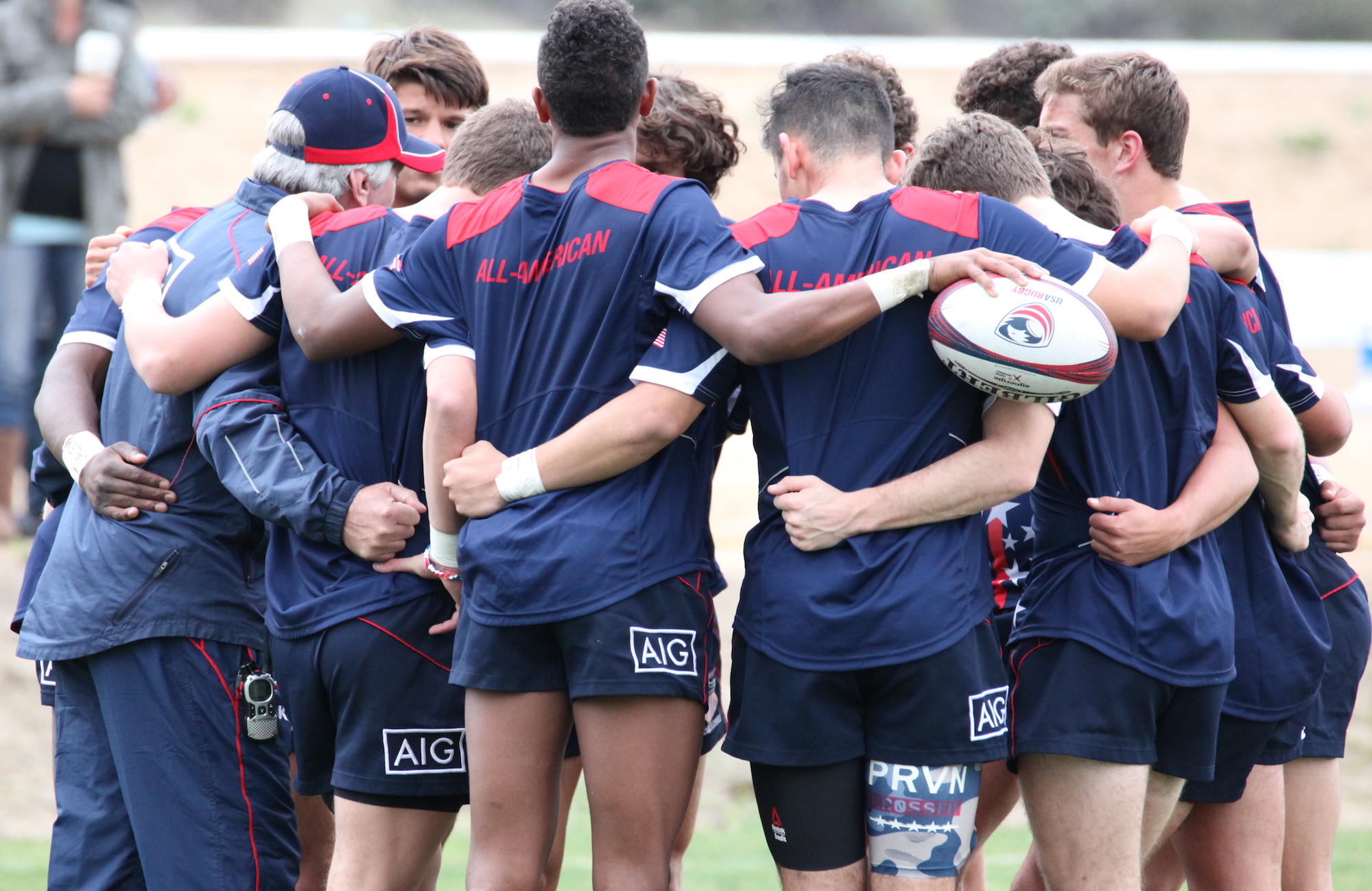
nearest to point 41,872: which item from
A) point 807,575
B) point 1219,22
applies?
point 807,575

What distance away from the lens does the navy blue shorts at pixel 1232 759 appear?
3.61m

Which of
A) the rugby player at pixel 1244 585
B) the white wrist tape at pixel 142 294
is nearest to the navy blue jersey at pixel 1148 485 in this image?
the rugby player at pixel 1244 585

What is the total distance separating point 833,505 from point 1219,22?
112 ft

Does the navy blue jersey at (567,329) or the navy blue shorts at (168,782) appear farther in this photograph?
the navy blue shorts at (168,782)

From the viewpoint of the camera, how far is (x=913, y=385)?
310 centimetres

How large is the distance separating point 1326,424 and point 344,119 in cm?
283

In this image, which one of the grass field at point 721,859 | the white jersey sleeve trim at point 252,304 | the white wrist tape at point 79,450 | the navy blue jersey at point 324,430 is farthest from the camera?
the grass field at point 721,859

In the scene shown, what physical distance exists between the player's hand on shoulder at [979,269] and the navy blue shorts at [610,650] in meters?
0.85

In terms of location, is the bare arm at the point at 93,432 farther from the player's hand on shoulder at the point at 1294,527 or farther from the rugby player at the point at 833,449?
the player's hand on shoulder at the point at 1294,527

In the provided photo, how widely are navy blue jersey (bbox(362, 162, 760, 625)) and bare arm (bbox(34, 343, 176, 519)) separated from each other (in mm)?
981

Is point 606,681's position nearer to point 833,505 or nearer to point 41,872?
point 833,505

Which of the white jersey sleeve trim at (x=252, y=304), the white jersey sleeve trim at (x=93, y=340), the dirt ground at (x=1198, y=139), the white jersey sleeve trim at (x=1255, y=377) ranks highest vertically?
the white jersey sleeve trim at (x=252, y=304)

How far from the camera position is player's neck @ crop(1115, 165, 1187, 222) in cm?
397

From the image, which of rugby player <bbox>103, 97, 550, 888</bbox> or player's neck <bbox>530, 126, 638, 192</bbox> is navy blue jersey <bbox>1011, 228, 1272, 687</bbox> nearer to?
player's neck <bbox>530, 126, 638, 192</bbox>
